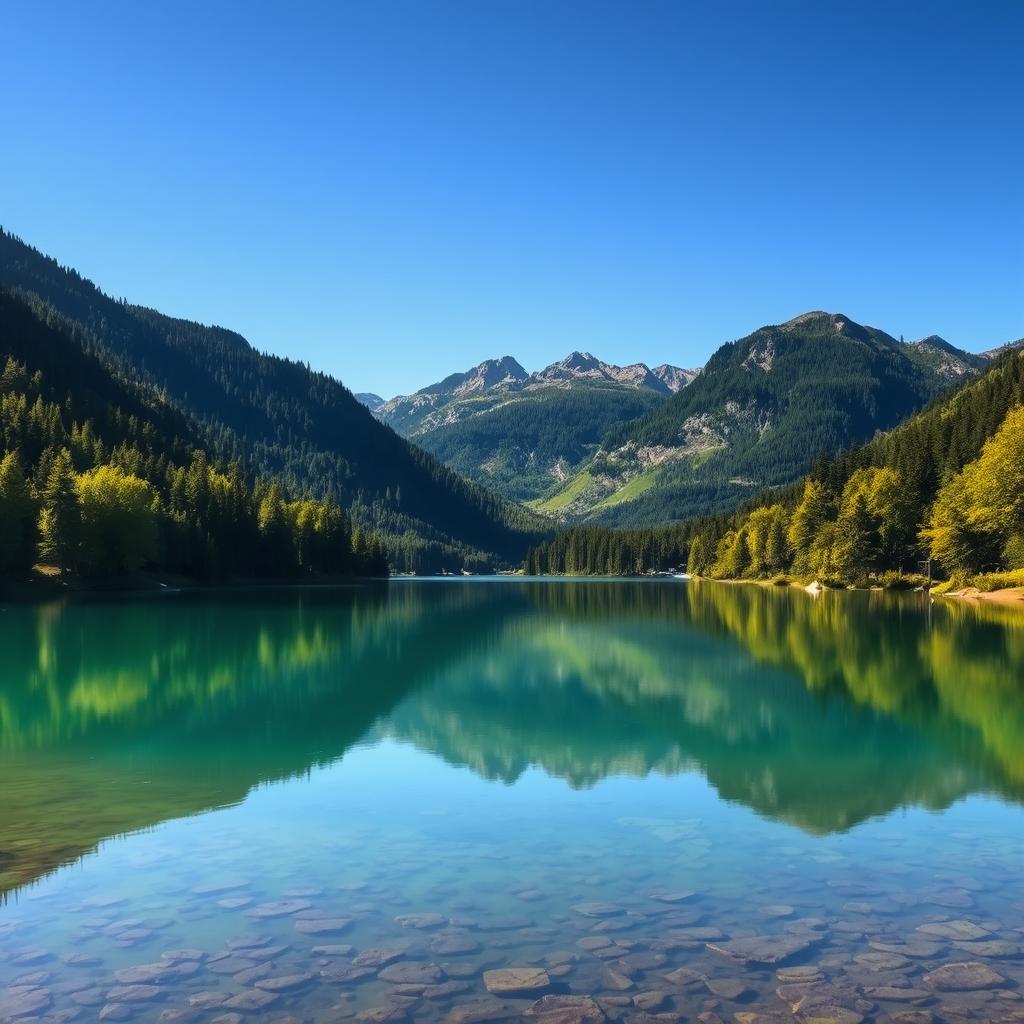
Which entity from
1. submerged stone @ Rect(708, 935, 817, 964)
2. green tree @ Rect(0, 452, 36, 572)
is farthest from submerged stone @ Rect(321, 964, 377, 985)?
green tree @ Rect(0, 452, 36, 572)

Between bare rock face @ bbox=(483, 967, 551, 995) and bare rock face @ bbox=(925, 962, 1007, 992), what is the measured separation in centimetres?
410

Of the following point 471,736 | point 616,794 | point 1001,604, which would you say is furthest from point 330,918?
point 1001,604

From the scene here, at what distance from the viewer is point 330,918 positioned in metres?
11.8

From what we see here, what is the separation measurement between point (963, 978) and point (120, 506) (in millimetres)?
104425

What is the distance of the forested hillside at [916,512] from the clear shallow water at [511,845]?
58.3 m

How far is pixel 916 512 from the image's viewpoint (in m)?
112

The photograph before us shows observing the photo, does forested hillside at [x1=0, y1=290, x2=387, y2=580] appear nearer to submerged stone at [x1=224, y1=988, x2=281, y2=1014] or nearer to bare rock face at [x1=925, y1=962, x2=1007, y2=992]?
submerged stone at [x1=224, y1=988, x2=281, y2=1014]

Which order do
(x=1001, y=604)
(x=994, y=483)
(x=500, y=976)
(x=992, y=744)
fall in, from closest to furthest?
(x=500, y=976) < (x=992, y=744) < (x=1001, y=604) < (x=994, y=483)

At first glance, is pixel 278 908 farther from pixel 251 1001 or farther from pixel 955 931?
pixel 955 931

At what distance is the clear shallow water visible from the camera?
9867 millimetres

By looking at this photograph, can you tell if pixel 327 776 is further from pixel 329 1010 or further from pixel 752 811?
pixel 329 1010

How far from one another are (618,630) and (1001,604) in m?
39.3

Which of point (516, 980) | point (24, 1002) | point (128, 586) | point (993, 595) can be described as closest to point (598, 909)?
point (516, 980)

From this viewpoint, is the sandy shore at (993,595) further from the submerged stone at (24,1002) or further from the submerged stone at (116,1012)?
the submerged stone at (24,1002)
